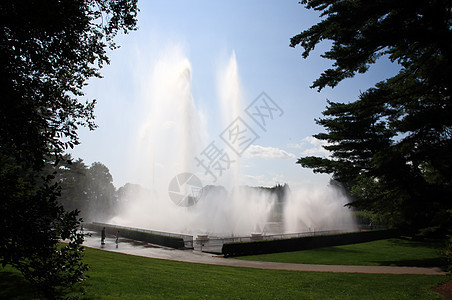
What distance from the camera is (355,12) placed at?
9.21 m

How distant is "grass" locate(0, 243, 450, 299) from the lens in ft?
28.5

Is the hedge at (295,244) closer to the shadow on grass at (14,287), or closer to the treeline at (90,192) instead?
the shadow on grass at (14,287)

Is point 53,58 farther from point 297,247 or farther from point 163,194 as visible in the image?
point 163,194

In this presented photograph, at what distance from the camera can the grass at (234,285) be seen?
8680 millimetres

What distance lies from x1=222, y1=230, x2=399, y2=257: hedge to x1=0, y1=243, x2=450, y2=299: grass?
7523 millimetres

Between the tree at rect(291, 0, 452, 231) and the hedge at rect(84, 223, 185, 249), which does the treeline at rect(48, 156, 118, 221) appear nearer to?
the hedge at rect(84, 223, 185, 249)

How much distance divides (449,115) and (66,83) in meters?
12.0

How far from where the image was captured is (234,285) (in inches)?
431

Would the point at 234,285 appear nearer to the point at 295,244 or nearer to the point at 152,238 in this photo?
the point at 295,244

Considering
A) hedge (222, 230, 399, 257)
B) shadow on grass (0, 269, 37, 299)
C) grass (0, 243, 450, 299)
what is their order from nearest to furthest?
shadow on grass (0, 269, 37, 299) < grass (0, 243, 450, 299) < hedge (222, 230, 399, 257)

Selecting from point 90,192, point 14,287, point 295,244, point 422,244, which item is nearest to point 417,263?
point 295,244

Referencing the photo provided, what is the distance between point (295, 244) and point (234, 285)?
52.0ft

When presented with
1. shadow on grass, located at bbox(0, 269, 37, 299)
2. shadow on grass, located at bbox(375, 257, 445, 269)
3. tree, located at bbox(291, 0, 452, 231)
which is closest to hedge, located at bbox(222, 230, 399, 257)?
shadow on grass, located at bbox(375, 257, 445, 269)

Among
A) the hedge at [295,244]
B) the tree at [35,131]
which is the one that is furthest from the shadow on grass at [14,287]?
the hedge at [295,244]
